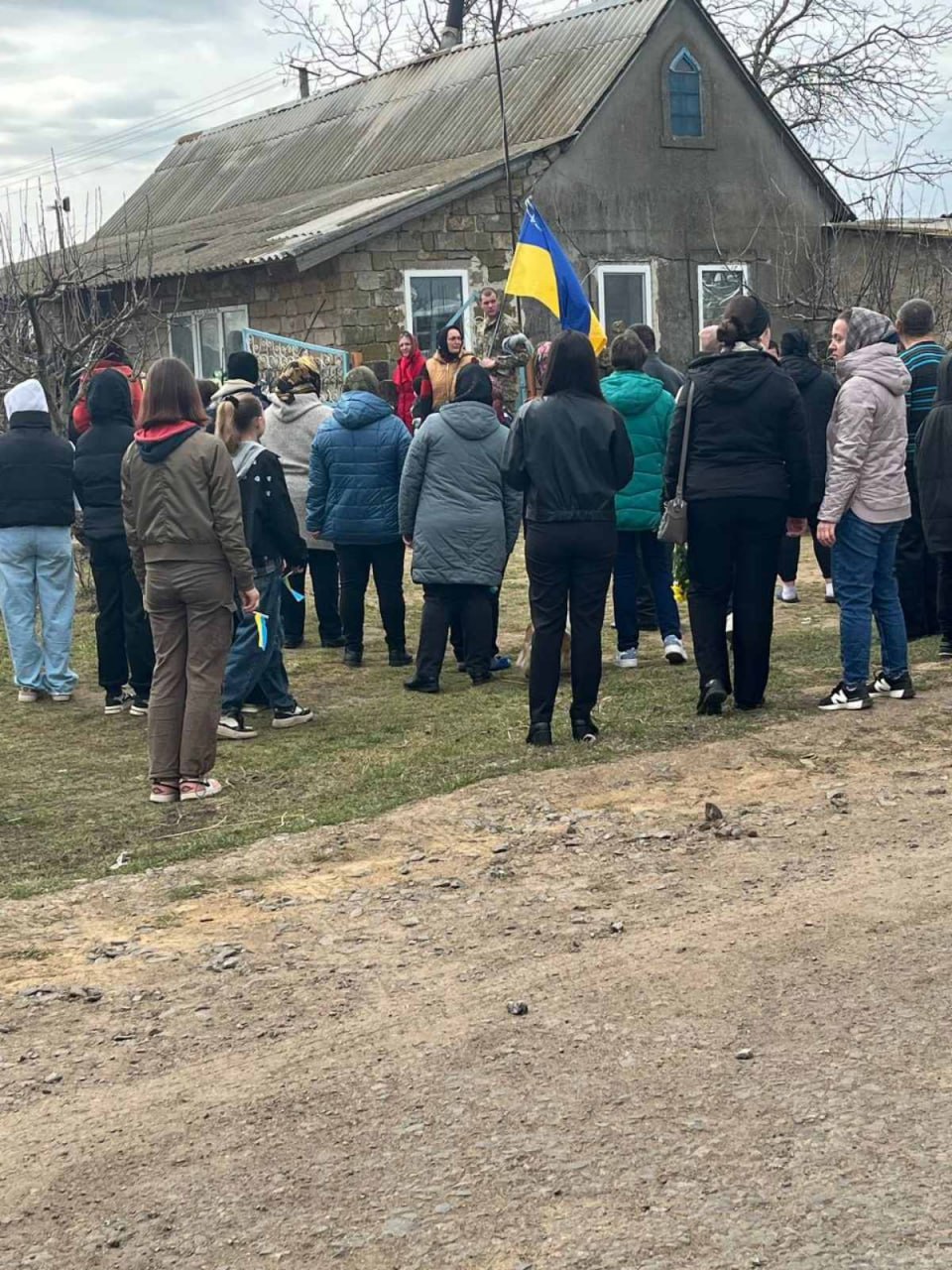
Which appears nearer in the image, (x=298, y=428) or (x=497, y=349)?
(x=298, y=428)

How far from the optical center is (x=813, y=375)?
11414 mm

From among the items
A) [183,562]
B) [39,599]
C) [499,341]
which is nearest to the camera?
[183,562]

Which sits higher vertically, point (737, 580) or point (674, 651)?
point (737, 580)

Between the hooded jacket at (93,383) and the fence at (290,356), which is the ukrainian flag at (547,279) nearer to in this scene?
the hooded jacket at (93,383)

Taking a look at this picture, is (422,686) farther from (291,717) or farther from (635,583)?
(635,583)

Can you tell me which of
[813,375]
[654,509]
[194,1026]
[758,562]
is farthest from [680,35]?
[194,1026]

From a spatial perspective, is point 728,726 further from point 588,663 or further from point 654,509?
point 654,509

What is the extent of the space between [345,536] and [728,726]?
3068mm

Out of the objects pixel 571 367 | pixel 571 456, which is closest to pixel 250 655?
pixel 571 456

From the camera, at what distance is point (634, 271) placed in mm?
23719

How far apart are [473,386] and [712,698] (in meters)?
2.40

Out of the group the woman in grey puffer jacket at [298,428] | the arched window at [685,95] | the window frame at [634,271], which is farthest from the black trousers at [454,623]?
the arched window at [685,95]

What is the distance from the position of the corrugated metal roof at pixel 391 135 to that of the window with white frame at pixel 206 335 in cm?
84

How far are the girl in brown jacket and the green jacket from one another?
10.1ft
